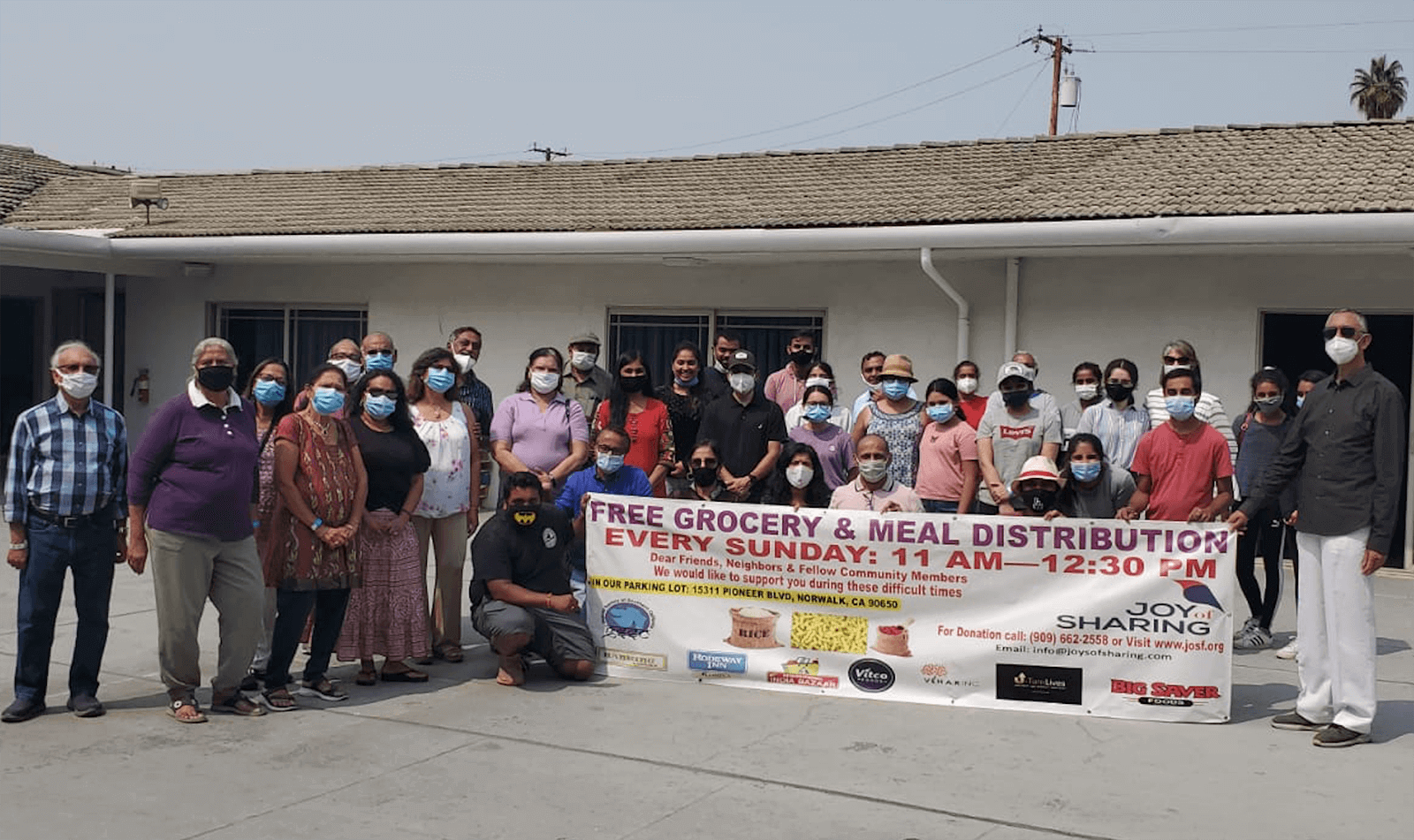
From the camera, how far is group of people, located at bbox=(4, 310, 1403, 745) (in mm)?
6836

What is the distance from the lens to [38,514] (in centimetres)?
681

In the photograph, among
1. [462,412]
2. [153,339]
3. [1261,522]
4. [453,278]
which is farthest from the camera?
[153,339]

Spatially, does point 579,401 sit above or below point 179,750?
above

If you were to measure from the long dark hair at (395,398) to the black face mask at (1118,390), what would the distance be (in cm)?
441

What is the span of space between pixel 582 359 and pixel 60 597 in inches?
145

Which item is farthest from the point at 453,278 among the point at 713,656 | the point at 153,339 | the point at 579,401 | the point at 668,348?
the point at 713,656

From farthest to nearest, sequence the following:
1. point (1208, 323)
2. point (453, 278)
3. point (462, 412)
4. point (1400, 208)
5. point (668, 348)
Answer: point (453, 278)
point (668, 348)
point (1208, 323)
point (1400, 208)
point (462, 412)

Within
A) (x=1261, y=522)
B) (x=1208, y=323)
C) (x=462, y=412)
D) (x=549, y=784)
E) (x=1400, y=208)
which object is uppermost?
(x=1400, y=208)

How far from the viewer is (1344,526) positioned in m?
6.79

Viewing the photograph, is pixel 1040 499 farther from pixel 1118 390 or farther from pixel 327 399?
pixel 327 399

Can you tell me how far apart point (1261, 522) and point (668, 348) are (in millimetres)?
7325

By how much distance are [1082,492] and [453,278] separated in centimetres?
987

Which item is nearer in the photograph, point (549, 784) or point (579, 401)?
point (549, 784)

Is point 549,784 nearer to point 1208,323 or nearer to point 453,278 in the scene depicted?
point 1208,323
